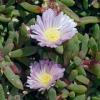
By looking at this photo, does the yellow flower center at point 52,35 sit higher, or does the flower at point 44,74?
the yellow flower center at point 52,35

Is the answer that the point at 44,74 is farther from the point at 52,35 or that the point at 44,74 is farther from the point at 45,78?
the point at 52,35

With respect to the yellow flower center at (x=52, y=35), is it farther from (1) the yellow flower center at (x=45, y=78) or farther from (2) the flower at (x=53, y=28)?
(1) the yellow flower center at (x=45, y=78)

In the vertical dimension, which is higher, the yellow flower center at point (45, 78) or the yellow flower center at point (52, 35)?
the yellow flower center at point (52, 35)

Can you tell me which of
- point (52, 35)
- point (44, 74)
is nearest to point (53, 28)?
point (52, 35)

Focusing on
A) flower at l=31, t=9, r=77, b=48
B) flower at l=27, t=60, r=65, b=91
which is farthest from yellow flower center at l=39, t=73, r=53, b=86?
flower at l=31, t=9, r=77, b=48

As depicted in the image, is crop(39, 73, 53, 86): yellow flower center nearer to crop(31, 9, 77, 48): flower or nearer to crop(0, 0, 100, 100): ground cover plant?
crop(0, 0, 100, 100): ground cover plant

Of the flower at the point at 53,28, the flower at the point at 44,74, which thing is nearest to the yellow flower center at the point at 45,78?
the flower at the point at 44,74

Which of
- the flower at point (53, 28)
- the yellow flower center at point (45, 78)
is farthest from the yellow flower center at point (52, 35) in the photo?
the yellow flower center at point (45, 78)
